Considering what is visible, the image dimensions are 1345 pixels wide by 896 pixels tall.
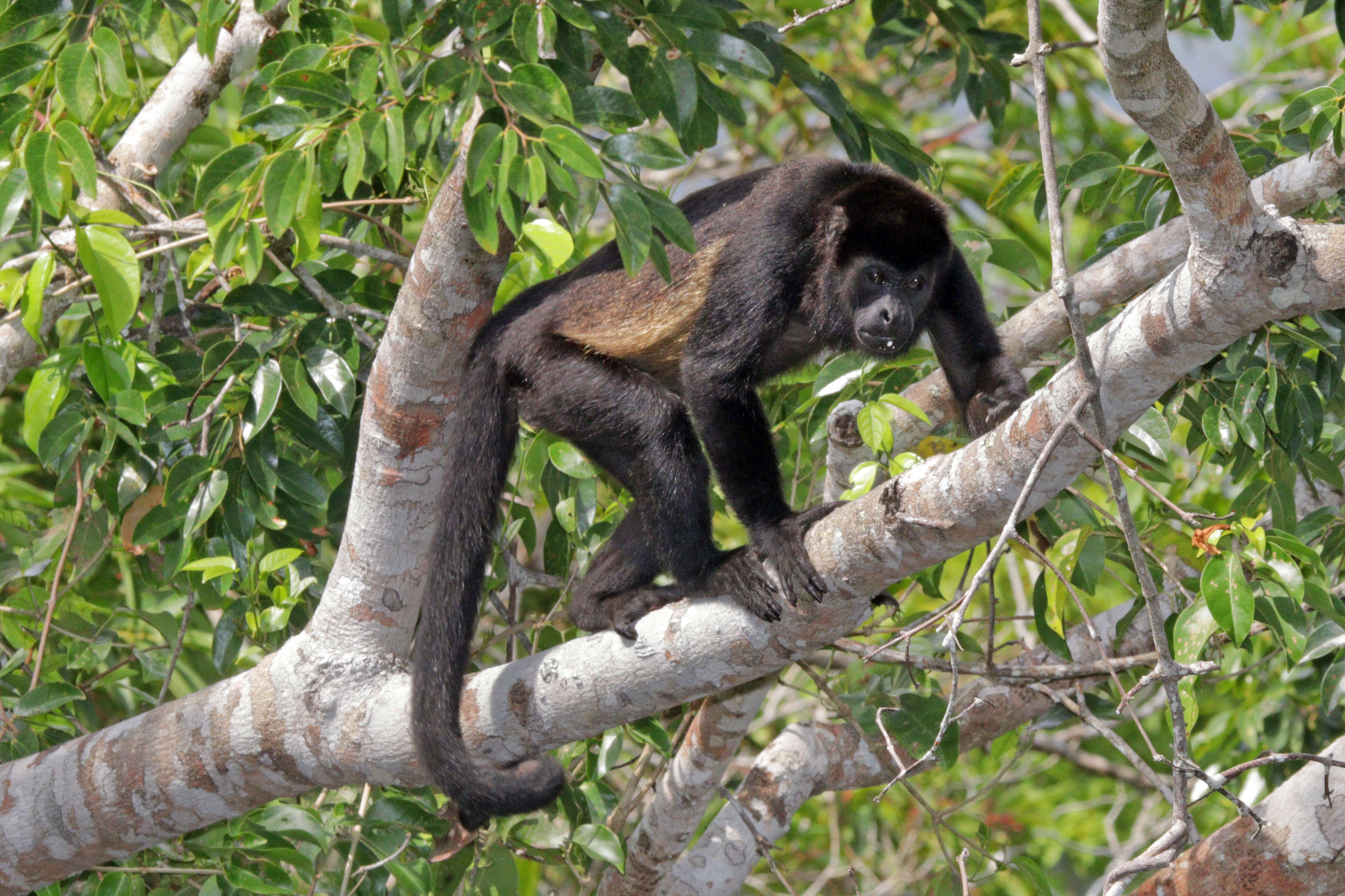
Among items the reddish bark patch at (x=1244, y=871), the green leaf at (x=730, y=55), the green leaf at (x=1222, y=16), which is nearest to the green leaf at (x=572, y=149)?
the green leaf at (x=730, y=55)

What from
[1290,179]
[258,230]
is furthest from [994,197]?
[258,230]

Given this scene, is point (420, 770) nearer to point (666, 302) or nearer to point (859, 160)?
point (666, 302)

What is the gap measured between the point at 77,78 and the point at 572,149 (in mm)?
1028

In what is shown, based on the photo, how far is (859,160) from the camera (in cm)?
341

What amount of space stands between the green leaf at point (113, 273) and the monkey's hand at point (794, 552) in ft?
4.33

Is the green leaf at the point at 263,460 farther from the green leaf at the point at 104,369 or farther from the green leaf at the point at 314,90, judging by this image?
the green leaf at the point at 314,90

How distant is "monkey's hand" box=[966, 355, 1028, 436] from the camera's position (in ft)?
9.59

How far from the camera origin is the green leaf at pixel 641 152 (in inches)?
82.3

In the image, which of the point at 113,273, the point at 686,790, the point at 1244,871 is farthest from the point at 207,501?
the point at 1244,871

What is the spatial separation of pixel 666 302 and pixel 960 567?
9.29 ft

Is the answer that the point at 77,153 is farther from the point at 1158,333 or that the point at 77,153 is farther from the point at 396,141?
the point at 1158,333

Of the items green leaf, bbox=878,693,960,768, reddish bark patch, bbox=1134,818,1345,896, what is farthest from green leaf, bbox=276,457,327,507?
reddish bark patch, bbox=1134,818,1345,896

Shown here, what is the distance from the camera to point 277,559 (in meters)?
2.80

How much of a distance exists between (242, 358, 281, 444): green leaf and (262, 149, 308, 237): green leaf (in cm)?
67
